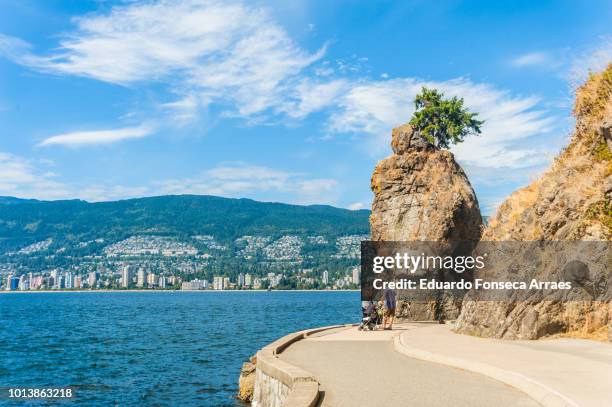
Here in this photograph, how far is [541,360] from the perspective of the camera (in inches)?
558

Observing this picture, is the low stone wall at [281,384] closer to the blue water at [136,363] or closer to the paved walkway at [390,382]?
the paved walkway at [390,382]

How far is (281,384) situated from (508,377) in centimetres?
489

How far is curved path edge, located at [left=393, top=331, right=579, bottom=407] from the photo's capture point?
9906 millimetres

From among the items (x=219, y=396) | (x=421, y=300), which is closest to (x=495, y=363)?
(x=219, y=396)

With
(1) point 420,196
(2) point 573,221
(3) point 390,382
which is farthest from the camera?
(1) point 420,196

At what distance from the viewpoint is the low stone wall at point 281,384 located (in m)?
10.9

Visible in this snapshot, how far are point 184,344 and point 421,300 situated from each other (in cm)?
2210

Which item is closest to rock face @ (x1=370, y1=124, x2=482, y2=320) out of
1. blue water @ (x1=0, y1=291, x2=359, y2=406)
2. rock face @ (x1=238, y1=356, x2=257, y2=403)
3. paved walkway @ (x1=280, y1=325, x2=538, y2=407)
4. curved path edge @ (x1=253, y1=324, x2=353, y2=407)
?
blue water @ (x1=0, y1=291, x2=359, y2=406)

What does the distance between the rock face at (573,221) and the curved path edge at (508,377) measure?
177 inches

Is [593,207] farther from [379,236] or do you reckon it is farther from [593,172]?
[379,236]

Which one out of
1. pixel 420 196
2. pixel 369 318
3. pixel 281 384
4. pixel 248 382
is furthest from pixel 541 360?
pixel 420 196

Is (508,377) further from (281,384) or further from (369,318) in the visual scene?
(369,318)

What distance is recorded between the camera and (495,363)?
14.1 metres

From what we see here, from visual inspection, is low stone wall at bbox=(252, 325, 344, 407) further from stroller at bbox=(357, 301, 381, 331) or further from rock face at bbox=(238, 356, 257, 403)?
stroller at bbox=(357, 301, 381, 331)
